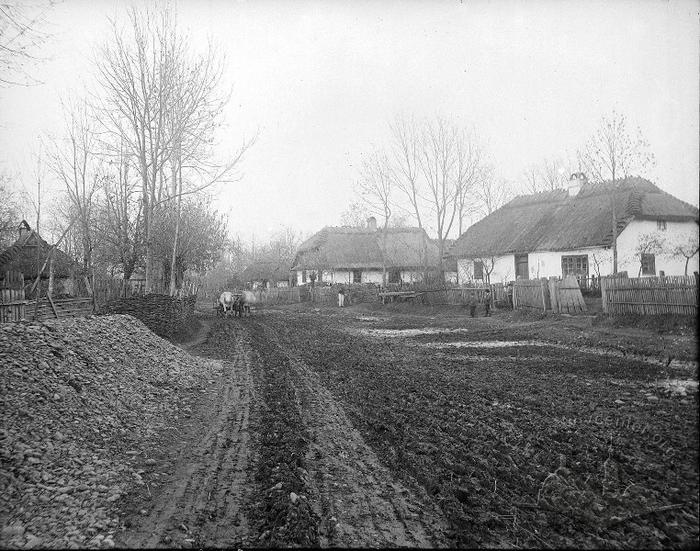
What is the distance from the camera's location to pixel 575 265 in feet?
82.5

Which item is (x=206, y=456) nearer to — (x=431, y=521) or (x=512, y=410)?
(x=431, y=521)

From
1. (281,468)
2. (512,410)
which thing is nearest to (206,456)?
(281,468)

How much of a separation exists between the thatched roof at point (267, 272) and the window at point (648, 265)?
45305mm

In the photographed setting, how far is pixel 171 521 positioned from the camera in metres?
3.47

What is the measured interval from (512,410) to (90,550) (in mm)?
4989

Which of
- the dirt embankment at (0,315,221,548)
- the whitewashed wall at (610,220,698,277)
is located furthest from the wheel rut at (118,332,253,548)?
the whitewashed wall at (610,220,698,277)

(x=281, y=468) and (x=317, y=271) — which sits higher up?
(x=317, y=271)

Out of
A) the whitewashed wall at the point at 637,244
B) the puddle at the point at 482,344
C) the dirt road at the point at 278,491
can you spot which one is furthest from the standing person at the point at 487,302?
the dirt road at the point at 278,491

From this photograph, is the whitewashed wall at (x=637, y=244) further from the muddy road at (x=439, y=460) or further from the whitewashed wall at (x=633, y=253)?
the muddy road at (x=439, y=460)

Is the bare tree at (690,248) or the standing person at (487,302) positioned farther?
the standing person at (487,302)

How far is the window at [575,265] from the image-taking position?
2470 cm

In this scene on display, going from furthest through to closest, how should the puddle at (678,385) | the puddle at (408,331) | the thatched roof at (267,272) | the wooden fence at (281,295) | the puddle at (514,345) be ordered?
the thatched roof at (267,272) < the wooden fence at (281,295) < the puddle at (408,331) < the puddle at (514,345) < the puddle at (678,385)

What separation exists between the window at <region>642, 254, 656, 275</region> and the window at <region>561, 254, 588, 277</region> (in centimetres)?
269

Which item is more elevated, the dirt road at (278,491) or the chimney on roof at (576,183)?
the chimney on roof at (576,183)
